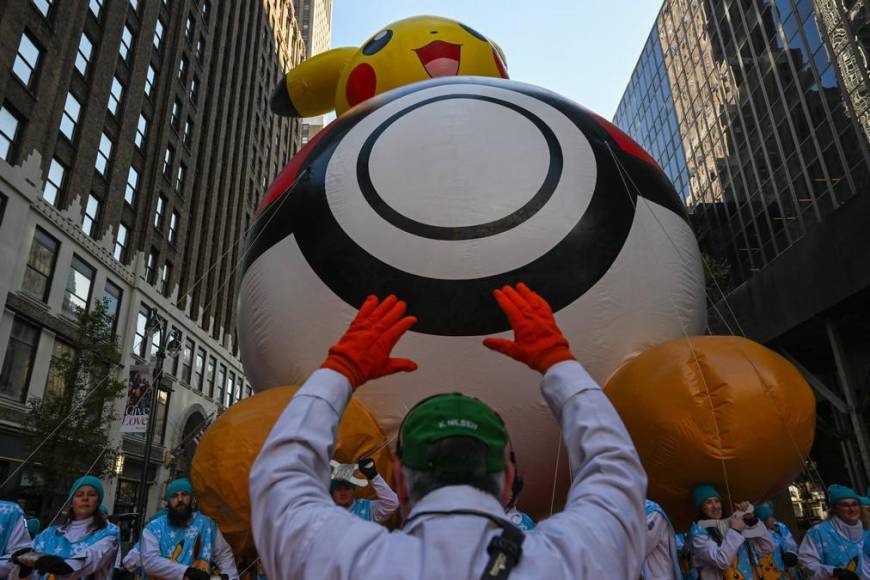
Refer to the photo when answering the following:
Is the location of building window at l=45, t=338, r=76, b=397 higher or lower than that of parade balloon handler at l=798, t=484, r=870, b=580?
higher

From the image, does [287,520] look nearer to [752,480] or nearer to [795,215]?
[752,480]

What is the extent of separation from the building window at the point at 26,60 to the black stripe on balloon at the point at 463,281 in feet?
60.5

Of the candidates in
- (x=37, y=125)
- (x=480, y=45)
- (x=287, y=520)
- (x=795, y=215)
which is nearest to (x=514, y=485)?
(x=287, y=520)

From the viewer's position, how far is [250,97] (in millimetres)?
42812

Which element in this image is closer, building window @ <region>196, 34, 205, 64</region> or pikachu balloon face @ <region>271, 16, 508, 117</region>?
pikachu balloon face @ <region>271, 16, 508, 117</region>

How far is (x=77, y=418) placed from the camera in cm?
1573

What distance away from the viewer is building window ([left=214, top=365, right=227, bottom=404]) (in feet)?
111

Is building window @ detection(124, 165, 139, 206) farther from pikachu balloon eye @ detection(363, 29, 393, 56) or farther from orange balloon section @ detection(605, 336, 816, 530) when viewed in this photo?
orange balloon section @ detection(605, 336, 816, 530)

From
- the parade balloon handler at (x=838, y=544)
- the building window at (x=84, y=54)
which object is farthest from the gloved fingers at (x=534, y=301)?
the building window at (x=84, y=54)

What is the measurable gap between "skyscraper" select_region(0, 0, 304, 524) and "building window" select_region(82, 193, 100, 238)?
5cm

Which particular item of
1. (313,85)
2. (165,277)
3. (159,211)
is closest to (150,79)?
(159,211)

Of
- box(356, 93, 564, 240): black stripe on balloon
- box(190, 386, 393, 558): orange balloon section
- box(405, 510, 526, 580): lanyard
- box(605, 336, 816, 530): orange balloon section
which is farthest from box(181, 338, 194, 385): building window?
box(405, 510, 526, 580): lanyard

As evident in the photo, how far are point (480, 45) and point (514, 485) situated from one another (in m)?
5.25

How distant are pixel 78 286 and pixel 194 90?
52.4 ft
